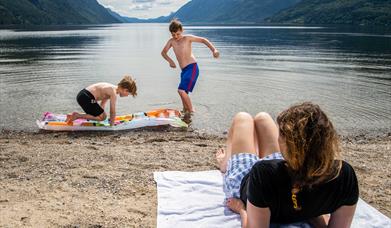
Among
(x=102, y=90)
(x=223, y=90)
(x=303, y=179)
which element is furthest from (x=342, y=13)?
(x=303, y=179)

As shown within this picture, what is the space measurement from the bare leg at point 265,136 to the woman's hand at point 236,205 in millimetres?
738

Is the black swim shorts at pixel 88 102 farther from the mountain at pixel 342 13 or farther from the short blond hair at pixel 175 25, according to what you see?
the mountain at pixel 342 13

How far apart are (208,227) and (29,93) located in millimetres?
12856

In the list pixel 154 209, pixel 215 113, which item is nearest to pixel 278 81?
pixel 215 113

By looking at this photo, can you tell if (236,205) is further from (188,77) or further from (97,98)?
(188,77)

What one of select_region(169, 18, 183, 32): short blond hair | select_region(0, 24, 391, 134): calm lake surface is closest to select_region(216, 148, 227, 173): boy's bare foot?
select_region(0, 24, 391, 134): calm lake surface

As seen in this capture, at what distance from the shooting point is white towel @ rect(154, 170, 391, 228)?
515cm

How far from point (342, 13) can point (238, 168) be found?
16066 centimetres

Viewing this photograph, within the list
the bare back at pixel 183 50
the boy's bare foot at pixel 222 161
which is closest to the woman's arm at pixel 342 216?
the boy's bare foot at pixel 222 161

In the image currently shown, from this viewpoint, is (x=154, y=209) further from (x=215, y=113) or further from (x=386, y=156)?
(x=215, y=113)

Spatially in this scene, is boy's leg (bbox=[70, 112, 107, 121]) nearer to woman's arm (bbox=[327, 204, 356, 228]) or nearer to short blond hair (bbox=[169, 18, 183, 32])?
short blond hair (bbox=[169, 18, 183, 32])

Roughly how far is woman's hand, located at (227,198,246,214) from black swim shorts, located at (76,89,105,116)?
20.9ft

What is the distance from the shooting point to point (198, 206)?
559cm

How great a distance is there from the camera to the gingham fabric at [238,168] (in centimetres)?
471
